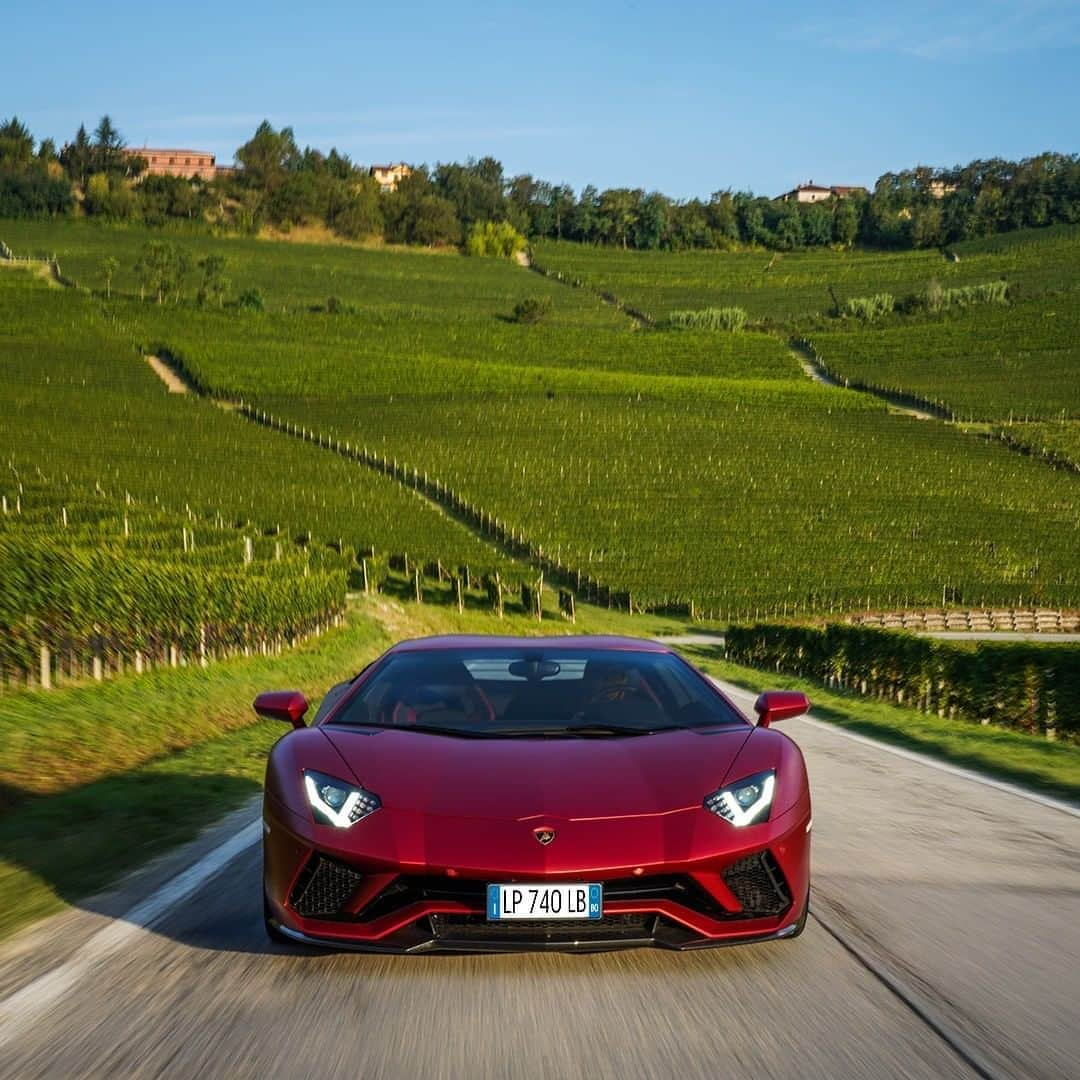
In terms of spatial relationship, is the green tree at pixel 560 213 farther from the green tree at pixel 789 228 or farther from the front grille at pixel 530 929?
the front grille at pixel 530 929

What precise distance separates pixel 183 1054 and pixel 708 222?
19649 cm

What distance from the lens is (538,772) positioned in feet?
19.5

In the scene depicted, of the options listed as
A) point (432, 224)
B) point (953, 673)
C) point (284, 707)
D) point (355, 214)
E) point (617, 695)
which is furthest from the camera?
point (432, 224)

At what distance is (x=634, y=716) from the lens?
273 inches

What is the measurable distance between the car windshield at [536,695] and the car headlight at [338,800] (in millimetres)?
753

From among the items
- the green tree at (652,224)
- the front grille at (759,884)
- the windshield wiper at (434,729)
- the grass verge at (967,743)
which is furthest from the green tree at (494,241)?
the front grille at (759,884)

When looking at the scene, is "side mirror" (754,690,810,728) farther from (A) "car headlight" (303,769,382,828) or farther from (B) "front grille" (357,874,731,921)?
(A) "car headlight" (303,769,382,828)

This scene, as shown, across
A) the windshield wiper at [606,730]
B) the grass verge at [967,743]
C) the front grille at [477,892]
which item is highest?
the windshield wiper at [606,730]

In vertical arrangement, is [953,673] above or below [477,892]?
below

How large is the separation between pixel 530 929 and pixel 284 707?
2.04m

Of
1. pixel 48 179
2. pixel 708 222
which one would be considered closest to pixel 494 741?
pixel 48 179

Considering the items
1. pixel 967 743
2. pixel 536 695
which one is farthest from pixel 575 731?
pixel 967 743

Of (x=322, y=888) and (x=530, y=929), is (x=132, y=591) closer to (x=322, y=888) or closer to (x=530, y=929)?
(x=322, y=888)

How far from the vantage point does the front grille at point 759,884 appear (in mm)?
5762
